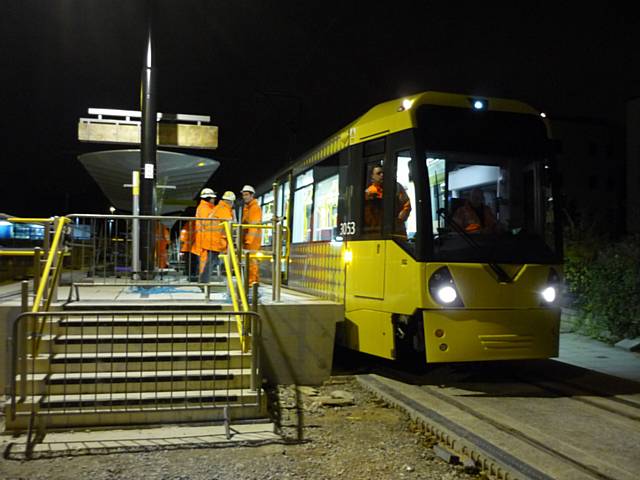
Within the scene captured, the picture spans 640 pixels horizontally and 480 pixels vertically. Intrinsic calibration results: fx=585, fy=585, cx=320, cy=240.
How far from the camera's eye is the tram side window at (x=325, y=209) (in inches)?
336

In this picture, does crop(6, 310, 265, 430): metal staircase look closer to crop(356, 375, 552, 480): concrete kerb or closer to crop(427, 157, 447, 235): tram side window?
crop(356, 375, 552, 480): concrete kerb

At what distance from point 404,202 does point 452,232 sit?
68 centimetres

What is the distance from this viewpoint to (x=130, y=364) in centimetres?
629

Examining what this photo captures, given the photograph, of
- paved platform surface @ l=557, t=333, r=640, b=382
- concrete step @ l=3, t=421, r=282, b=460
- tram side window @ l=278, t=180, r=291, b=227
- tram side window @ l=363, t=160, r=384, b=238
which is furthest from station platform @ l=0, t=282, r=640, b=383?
tram side window @ l=278, t=180, r=291, b=227

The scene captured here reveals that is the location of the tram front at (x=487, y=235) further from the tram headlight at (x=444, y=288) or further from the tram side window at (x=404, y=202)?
the tram side window at (x=404, y=202)

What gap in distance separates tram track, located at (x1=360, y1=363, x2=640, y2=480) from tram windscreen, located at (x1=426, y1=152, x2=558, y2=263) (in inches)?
63.6

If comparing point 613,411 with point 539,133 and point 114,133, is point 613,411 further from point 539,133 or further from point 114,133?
point 114,133

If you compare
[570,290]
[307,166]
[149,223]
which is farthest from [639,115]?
[149,223]

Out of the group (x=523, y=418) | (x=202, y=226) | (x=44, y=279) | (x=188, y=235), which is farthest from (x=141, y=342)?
(x=523, y=418)

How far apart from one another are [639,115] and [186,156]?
41.6 metres

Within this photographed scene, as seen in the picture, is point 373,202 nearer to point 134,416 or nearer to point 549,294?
point 549,294

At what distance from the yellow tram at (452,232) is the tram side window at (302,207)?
197 centimetres

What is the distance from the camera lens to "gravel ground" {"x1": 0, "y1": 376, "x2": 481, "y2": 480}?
457 cm

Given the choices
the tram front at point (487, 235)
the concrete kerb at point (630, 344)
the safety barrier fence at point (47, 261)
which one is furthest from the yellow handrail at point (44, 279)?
the concrete kerb at point (630, 344)
